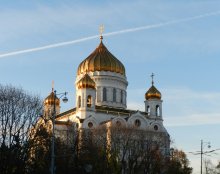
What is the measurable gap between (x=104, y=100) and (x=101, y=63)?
16.9ft

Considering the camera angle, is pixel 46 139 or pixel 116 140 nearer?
pixel 46 139

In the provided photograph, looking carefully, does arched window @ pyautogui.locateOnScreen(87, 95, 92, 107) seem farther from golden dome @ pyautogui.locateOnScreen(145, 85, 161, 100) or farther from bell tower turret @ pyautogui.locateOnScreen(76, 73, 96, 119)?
golden dome @ pyautogui.locateOnScreen(145, 85, 161, 100)

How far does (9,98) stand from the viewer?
36625 millimetres

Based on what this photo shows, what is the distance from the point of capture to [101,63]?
65375 mm

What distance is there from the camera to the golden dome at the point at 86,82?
60906 millimetres

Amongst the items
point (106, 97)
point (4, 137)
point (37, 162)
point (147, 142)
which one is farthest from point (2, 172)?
point (106, 97)

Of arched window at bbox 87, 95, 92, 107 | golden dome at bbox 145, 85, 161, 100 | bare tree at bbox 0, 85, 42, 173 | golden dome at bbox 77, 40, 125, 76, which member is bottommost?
bare tree at bbox 0, 85, 42, 173

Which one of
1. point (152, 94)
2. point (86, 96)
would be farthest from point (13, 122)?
point (152, 94)

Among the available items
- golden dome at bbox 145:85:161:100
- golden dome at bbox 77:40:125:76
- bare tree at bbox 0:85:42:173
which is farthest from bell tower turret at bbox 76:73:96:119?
bare tree at bbox 0:85:42:173

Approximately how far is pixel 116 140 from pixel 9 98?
49.5 feet

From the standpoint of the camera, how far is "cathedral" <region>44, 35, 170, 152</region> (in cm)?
6056

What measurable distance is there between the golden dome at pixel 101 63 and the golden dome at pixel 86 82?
3.84 metres

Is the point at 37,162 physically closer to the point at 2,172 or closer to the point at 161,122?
the point at 2,172

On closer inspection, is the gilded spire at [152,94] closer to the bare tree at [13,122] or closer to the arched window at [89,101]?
the arched window at [89,101]
